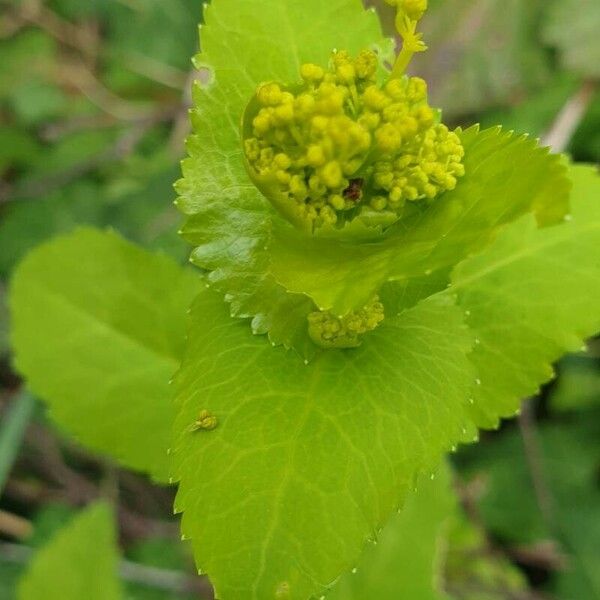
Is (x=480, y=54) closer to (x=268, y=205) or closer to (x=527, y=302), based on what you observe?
(x=527, y=302)

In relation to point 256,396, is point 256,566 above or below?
below

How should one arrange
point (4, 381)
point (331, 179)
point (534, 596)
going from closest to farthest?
point (331, 179)
point (534, 596)
point (4, 381)

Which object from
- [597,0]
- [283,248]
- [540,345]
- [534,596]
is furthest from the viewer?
[597,0]

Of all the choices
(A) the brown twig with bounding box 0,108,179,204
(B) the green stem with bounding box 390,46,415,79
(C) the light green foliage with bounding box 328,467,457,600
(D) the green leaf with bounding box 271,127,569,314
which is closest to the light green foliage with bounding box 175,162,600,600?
(D) the green leaf with bounding box 271,127,569,314

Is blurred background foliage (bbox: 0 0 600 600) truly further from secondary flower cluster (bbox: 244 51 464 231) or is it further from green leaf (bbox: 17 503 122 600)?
secondary flower cluster (bbox: 244 51 464 231)

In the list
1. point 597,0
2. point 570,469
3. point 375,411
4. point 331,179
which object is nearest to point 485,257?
point 375,411

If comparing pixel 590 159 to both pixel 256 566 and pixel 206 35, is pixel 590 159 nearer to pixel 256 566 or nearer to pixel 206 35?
pixel 206 35

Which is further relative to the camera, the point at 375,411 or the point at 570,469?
the point at 570,469

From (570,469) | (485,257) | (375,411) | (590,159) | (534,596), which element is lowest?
(534,596)
